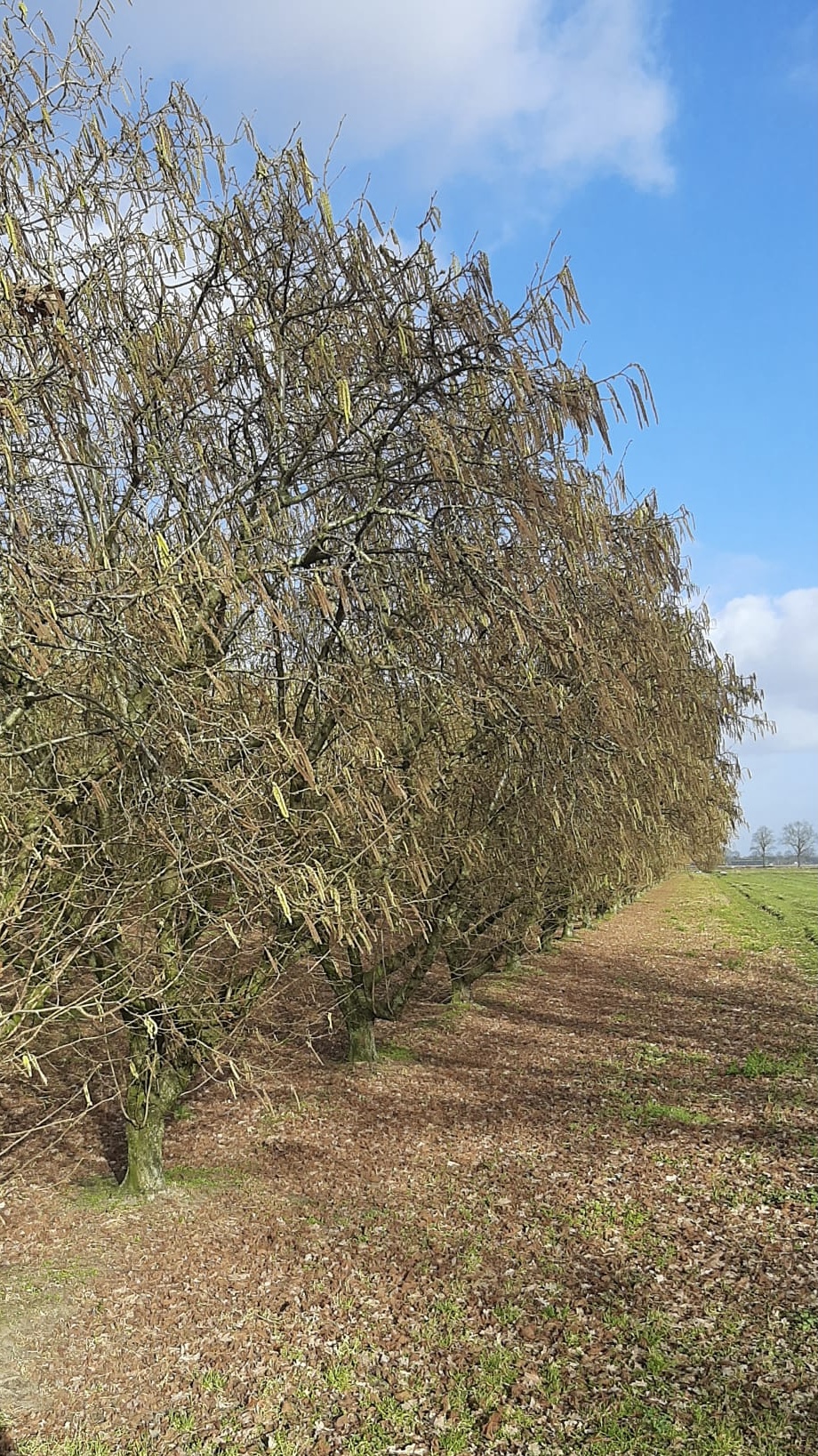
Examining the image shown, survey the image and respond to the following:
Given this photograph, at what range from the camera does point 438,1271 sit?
6836mm

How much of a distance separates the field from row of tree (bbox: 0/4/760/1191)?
4.72 ft

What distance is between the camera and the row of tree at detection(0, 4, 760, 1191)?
543cm

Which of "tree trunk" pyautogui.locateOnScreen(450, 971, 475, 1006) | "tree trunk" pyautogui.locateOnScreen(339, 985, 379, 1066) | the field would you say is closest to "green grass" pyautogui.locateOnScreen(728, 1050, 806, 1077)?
the field

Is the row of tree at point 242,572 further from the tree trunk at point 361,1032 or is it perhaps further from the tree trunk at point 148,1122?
the tree trunk at point 361,1032

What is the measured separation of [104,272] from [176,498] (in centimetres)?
170

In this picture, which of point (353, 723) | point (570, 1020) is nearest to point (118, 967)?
point (353, 723)

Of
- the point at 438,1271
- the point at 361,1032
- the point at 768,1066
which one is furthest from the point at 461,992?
the point at 438,1271

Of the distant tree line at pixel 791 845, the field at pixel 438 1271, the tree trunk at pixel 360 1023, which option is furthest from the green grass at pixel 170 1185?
the distant tree line at pixel 791 845

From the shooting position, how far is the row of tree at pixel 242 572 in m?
5.43

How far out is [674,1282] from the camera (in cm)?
652

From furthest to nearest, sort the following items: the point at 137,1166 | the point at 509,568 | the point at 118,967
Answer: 1. the point at 137,1166
2. the point at 118,967
3. the point at 509,568

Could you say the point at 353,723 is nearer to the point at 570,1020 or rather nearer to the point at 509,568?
the point at 509,568

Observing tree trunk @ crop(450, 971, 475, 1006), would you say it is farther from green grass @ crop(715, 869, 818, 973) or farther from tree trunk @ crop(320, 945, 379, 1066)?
green grass @ crop(715, 869, 818, 973)

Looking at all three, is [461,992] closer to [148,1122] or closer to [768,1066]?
[768,1066]
